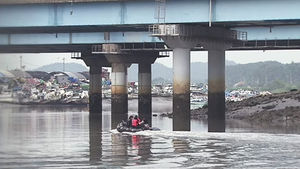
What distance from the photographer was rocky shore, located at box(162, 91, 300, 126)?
2751 inches

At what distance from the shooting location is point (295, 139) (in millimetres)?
44344

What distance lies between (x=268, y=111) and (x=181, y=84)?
44.3 feet

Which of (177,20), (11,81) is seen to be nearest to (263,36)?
(177,20)

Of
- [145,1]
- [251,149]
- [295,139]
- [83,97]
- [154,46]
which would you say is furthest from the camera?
[83,97]

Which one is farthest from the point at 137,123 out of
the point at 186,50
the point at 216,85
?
the point at 216,85

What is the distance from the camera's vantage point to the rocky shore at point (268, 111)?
69875 mm

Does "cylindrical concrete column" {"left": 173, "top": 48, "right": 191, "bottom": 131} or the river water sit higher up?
"cylindrical concrete column" {"left": 173, "top": 48, "right": 191, "bottom": 131}

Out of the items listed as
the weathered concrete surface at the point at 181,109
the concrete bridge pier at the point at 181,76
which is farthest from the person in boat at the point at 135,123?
the concrete bridge pier at the point at 181,76

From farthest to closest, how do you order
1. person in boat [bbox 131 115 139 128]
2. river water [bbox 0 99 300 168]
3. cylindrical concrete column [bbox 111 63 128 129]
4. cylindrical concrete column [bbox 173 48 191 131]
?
cylindrical concrete column [bbox 111 63 128 129], cylindrical concrete column [bbox 173 48 191 131], person in boat [bbox 131 115 139 128], river water [bbox 0 99 300 168]

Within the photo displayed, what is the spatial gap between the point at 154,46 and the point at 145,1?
1978 cm

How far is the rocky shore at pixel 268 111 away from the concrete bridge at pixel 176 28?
14.7 ft

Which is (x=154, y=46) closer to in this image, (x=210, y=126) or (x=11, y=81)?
(x=210, y=126)

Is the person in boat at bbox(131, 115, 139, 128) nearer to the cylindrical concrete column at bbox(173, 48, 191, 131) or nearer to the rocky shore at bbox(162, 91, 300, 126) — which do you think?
the cylindrical concrete column at bbox(173, 48, 191, 131)

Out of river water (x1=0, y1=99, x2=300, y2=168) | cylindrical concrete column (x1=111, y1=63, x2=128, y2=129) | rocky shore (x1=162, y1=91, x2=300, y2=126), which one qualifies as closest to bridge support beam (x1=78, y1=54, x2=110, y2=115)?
cylindrical concrete column (x1=111, y1=63, x2=128, y2=129)
